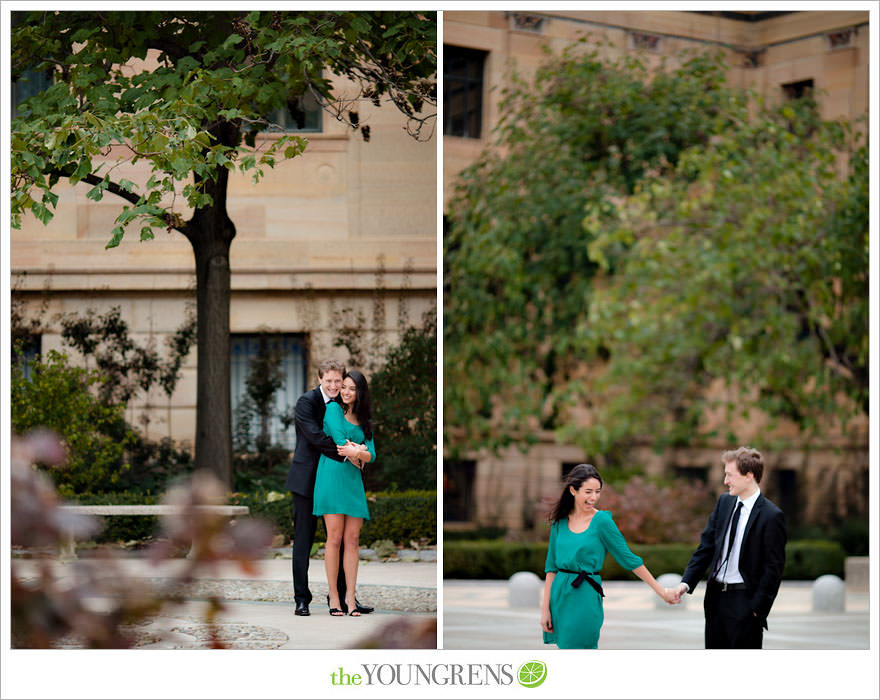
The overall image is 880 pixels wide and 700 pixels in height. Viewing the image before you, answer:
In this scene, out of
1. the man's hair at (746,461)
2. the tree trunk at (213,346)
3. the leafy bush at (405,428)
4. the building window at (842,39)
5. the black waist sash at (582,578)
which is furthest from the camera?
the building window at (842,39)

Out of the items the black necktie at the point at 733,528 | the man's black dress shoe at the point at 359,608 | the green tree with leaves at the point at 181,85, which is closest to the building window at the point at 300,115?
the green tree with leaves at the point at 181,85

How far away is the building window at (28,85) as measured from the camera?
7.32 m

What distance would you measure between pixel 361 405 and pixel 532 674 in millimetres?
1756

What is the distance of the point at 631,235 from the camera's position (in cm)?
1489

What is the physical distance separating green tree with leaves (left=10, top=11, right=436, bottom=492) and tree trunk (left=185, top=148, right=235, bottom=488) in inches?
49.3

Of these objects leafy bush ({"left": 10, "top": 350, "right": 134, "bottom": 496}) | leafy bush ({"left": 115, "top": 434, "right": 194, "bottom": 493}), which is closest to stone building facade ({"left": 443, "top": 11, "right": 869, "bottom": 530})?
leafy bush ({"left": 115, "top": 434, "right": 194, "bottom": 493})

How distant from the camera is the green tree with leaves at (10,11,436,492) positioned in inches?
263

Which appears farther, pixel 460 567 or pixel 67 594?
pixel 460 567

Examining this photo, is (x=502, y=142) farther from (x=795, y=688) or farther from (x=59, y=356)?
(x=795, y=688)

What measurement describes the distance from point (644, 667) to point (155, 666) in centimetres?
242

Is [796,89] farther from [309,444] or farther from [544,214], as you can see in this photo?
[309,444]

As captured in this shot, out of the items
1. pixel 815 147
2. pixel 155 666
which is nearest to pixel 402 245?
pixel 155 666

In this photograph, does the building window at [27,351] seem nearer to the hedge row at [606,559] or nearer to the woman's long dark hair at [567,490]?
the woman's long dark hair at [567,490]

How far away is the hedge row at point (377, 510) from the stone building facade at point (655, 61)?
739 cm
